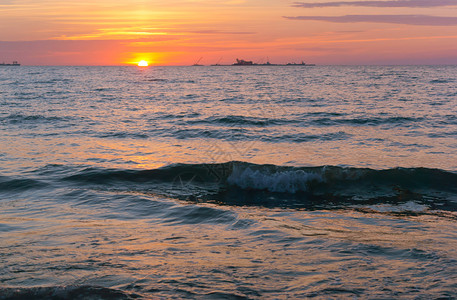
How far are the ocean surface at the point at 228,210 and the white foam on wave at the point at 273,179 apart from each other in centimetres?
5

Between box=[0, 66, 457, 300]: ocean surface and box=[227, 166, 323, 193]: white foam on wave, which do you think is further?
box=[227, 166, 323, 193]: white foam on wave

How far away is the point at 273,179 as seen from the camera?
11.9m

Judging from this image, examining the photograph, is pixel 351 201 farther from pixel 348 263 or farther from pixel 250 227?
pixel 348 263

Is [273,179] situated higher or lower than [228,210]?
higher

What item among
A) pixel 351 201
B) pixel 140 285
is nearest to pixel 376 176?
pixel 351 201

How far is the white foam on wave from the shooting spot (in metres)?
11.5

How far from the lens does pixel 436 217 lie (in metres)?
8.43

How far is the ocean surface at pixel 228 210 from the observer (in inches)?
206

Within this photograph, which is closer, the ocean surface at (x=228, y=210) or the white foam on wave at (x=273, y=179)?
the ocean surface at (x=228, y=210)

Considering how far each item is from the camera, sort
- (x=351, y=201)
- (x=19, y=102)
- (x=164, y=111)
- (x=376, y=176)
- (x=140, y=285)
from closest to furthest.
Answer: (x=140, y=285) < (x=351, y=201) < (x=376, y=176) < (x=164, y=111) < (x=19, y=102)

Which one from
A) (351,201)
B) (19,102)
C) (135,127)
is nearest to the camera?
(351,201)

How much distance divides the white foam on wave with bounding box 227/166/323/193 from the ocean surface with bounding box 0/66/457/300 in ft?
0.17

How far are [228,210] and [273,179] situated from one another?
3179mm

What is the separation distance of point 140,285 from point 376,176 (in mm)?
8820
